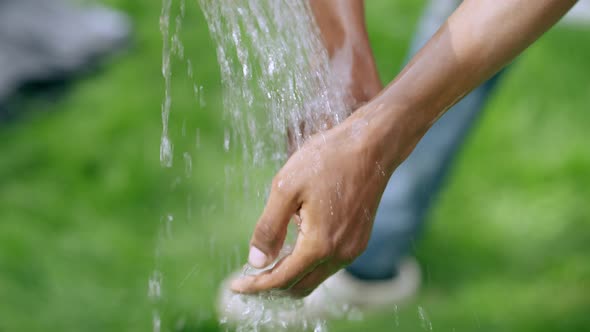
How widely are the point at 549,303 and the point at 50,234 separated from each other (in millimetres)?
1469

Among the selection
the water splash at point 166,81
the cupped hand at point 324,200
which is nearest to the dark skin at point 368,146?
the cupped hand at point 324,200

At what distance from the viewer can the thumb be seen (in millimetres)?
1062

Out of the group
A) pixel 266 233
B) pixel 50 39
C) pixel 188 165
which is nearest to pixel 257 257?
pixel 266 233

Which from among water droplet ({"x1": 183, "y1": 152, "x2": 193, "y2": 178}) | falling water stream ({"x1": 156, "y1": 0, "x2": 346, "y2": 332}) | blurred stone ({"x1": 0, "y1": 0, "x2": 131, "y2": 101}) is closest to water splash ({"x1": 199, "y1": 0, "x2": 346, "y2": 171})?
falling water stream ({"x1": 156, "y1": 0, "x2": 346, "y2": 332})

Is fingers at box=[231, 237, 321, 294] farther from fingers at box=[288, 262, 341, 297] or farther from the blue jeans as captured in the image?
the blue jeans

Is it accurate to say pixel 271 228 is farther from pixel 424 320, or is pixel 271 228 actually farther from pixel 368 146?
pixel 424 320

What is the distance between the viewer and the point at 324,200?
40.9 inches

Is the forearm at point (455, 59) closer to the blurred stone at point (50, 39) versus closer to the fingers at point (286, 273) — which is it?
the fingers at point (286, 273)

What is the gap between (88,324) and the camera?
1.96 m

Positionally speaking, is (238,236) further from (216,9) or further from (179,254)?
(216,9)

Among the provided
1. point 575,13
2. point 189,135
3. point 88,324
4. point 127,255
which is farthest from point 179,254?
point 575,13

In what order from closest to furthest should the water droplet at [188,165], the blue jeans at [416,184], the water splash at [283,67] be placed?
the water splash at [283,67] < the blue jeans at [416,184] < the water droplet at [188,165]

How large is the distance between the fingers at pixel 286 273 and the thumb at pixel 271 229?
2cm

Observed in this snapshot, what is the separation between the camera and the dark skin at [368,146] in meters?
1.05
